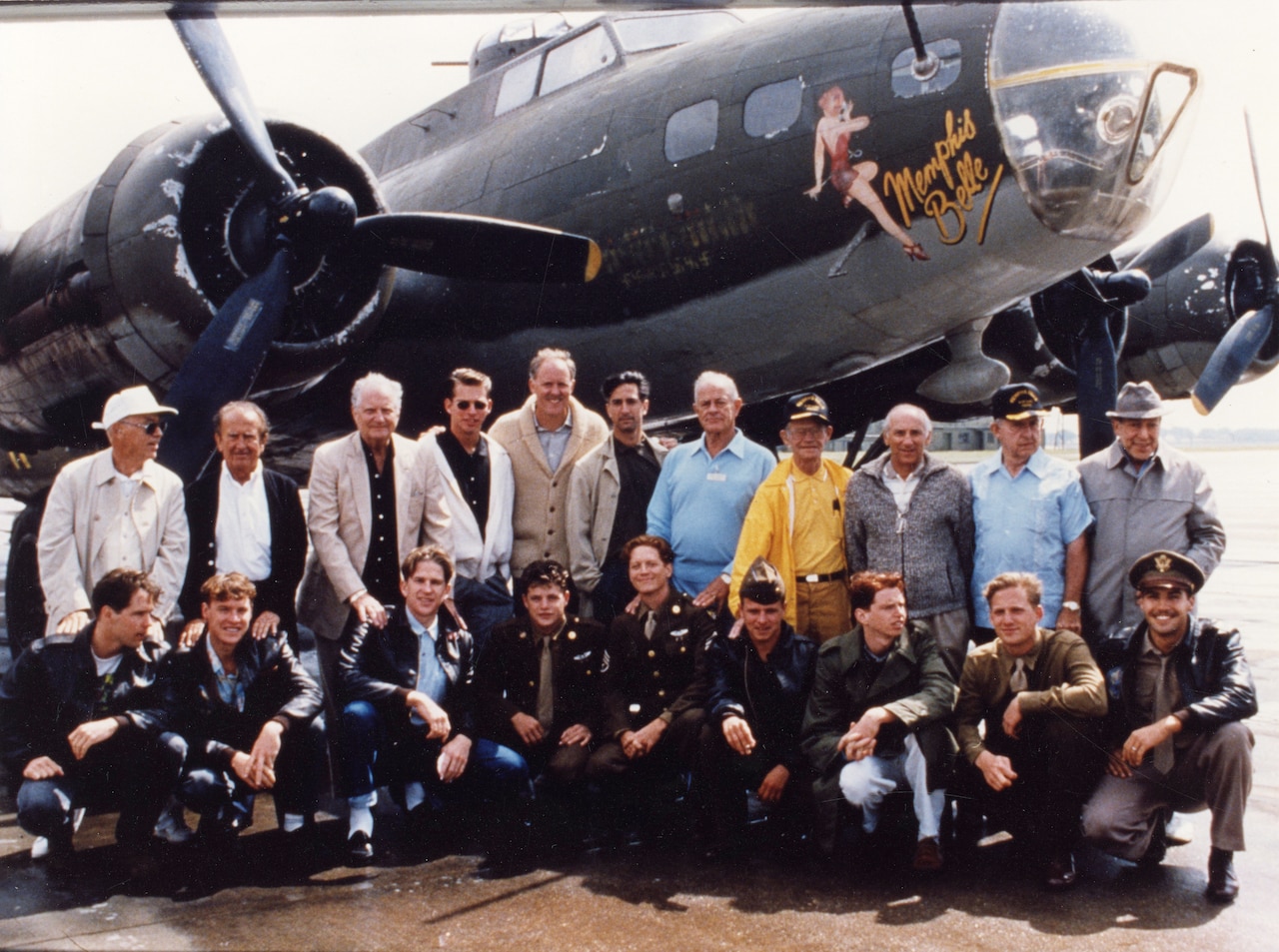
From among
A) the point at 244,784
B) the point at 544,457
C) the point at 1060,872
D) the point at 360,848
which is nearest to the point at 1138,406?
the point at 1060,872

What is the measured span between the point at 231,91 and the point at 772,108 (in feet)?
11.3

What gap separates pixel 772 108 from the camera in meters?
6.93

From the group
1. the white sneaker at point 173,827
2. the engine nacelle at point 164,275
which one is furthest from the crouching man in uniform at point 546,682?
the engine nacelle at point 164,275

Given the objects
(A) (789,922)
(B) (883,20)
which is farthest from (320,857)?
(B) (883,20)

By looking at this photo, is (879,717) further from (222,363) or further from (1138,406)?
(222,363)

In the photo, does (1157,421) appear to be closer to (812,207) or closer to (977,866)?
(977,866)

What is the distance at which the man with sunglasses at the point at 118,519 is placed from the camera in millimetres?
4574

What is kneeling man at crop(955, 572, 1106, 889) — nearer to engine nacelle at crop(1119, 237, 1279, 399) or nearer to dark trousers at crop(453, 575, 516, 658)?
dark trousers at crop(453, 575, 516, 658)

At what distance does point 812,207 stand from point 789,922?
453cm

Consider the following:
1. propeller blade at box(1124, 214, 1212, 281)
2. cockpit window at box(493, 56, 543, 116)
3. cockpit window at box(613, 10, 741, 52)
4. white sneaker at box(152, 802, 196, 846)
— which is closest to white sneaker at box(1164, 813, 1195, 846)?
white sneaker at box(152, 802, 196, 846)

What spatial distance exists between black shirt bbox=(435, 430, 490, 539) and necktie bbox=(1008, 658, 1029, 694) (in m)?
2.41

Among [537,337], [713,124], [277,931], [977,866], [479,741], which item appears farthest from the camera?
[537,337]

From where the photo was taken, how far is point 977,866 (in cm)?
398

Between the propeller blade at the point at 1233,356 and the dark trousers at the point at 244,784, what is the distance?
844 centimetres
